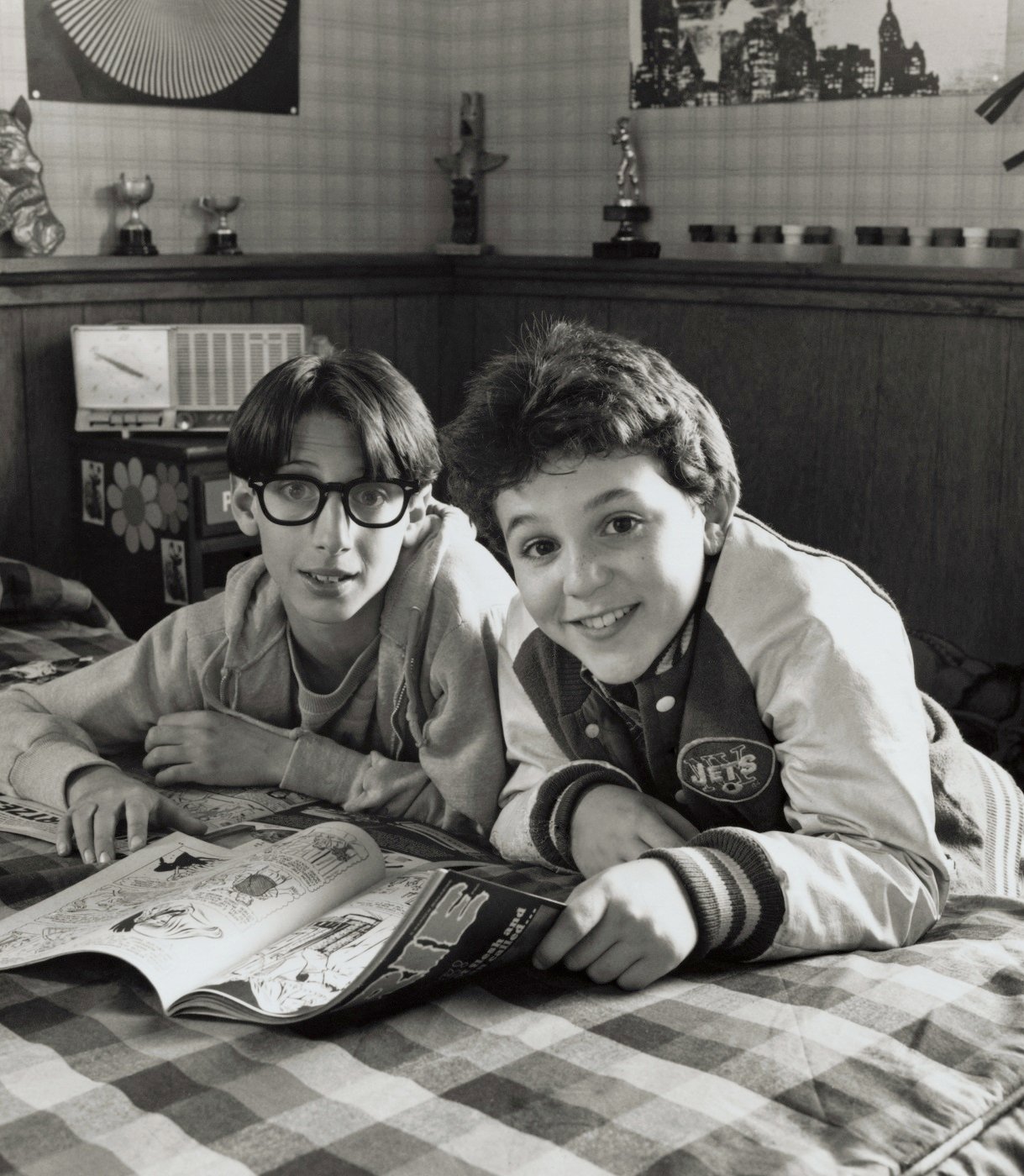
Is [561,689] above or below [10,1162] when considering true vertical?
above

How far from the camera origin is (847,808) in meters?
1.34

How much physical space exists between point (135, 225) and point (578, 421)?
9.60ft

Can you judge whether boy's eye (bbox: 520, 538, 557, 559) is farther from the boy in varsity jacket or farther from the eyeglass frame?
the eyeglass frame

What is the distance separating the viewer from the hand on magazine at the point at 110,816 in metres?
1.60

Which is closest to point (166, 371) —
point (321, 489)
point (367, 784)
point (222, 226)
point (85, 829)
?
point (222, 226)

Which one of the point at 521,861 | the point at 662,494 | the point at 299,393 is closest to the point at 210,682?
the point at 299,393

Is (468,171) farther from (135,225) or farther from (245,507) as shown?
(245,507)

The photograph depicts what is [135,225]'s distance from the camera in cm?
397

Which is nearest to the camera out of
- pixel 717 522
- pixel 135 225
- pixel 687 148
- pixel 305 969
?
pixel 305 969

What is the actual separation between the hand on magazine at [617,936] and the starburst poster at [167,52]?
3.32 m

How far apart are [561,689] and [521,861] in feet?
0.67

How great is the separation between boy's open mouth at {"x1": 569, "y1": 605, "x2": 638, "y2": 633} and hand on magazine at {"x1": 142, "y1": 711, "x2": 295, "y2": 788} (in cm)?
58

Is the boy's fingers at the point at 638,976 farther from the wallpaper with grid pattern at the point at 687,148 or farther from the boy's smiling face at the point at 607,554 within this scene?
the wallpaper with grid pattern at the point at 687,148

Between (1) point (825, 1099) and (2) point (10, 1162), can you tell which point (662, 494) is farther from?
(2) point (10, 1162)
